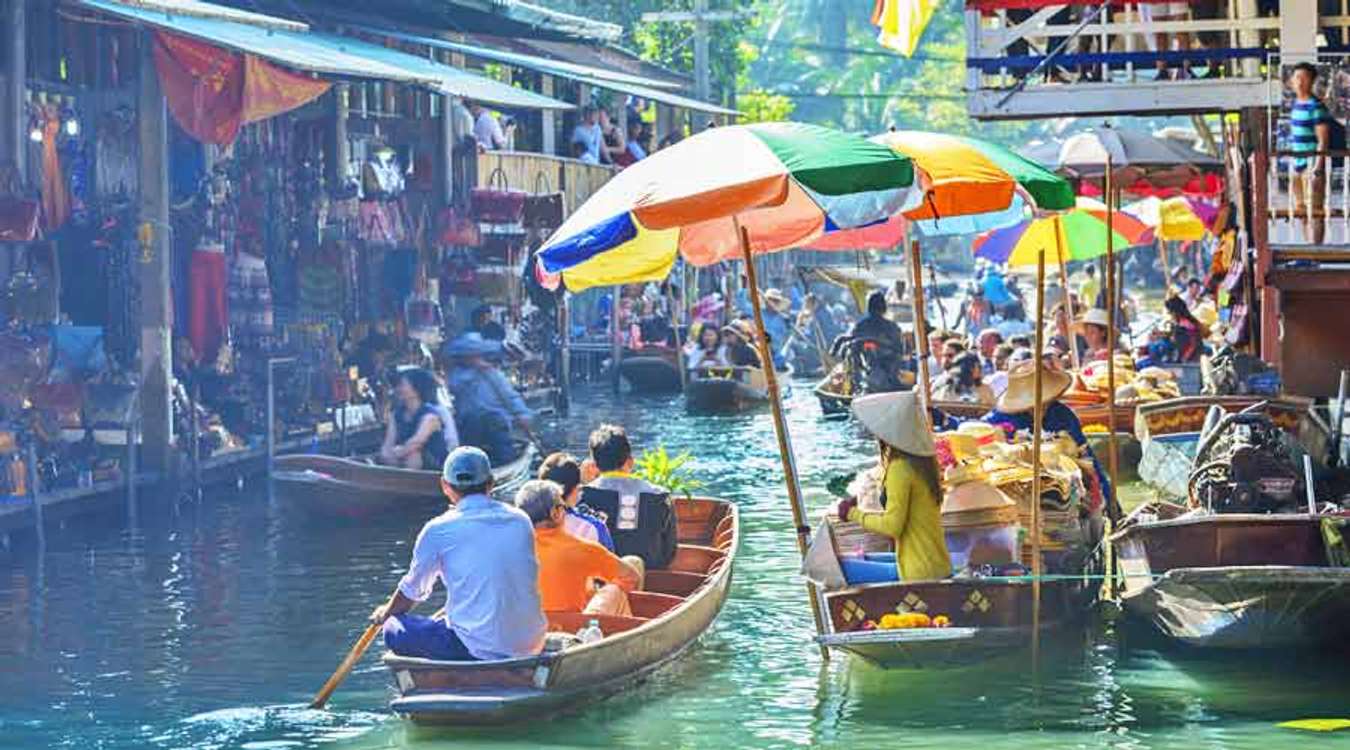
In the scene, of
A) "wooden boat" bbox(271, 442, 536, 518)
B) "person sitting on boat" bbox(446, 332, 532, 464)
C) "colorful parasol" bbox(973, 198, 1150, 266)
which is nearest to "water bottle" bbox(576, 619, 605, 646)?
"wooden boat" bbox(271, 442, 536, 518)

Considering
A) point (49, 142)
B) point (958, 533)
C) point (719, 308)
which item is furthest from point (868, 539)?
point (719, 308)

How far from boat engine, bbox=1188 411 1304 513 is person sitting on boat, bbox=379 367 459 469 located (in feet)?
22.3

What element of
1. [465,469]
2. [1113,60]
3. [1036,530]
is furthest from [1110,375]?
[465,469]

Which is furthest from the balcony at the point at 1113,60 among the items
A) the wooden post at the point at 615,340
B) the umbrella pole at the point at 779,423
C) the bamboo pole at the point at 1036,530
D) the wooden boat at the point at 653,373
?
the wooden boat at the point at 653,373

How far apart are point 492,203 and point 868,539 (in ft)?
42.5

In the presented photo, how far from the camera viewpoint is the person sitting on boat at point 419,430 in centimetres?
1736

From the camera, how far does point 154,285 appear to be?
17.8 m

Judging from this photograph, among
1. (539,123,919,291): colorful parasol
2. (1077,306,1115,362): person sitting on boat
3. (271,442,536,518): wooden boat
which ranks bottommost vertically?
(271,442,536,518): wooden boat

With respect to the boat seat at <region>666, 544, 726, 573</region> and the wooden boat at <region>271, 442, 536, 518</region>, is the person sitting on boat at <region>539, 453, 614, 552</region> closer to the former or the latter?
the boat seat at <region>666, 544, 726, 573</region>

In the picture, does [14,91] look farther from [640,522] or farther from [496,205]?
[496,205]

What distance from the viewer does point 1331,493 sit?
13.3m

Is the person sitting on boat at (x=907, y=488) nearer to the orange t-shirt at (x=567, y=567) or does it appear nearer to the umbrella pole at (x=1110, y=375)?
the orange t-shirt at (x=567, y=567)

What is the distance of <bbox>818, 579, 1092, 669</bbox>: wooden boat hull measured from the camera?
35.6 feet

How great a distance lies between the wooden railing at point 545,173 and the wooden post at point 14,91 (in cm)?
911
